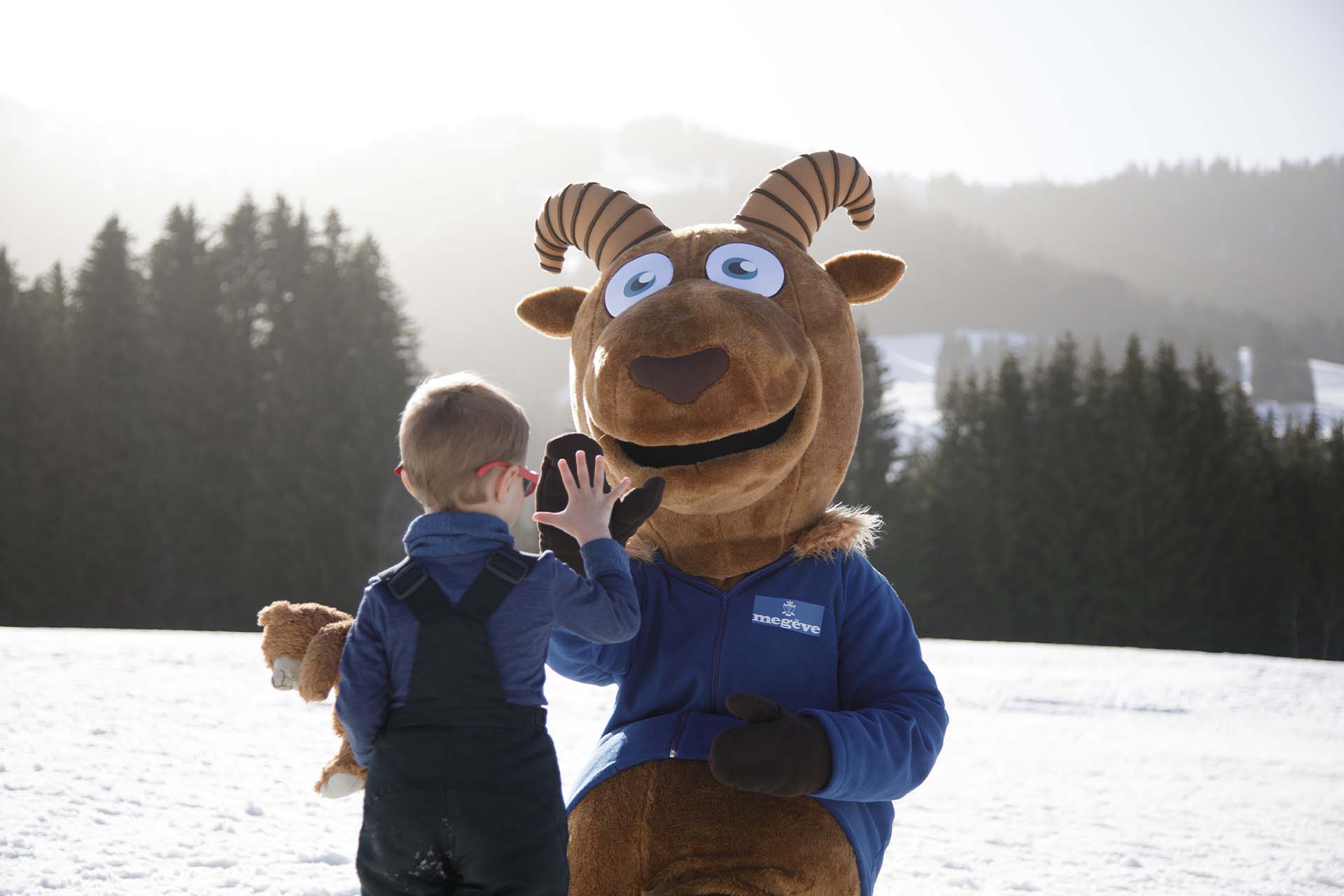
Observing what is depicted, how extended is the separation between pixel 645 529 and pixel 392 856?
869mm

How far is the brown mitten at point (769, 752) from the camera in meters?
1.50

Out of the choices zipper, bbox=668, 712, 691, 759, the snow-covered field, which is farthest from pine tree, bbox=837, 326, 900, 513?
zipper, bbox=668, 712, 691, 759

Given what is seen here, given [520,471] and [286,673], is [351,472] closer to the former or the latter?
[286,673]

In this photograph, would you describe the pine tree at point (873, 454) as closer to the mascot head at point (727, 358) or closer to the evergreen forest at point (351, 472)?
the evergreen forest at point (351, 472)

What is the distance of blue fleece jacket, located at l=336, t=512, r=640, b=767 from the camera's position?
55.9 inches

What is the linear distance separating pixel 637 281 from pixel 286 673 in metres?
1.04

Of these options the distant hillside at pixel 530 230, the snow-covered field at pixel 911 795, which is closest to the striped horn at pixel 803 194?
the snow-covered field at pixel 911 795

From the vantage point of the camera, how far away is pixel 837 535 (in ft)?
6.37

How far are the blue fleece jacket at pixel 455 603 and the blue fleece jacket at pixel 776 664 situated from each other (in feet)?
0.94

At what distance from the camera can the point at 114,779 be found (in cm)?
327

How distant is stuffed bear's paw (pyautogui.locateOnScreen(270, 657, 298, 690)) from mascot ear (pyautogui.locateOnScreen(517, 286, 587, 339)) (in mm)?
1093

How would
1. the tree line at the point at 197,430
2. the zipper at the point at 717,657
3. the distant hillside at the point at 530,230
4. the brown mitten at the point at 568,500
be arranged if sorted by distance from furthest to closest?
the distant hillside at the point at 530,230 < the tree line at the point at 197,430 < the zipper at the point at 717,657 < the brown mitten at the point at 568,500

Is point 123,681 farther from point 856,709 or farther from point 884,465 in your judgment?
point 884,465

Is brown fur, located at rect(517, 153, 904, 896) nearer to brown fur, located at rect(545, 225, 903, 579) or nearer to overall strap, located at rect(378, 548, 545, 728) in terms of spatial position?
brown fur, located at rect(545, 225, 903, 579)
